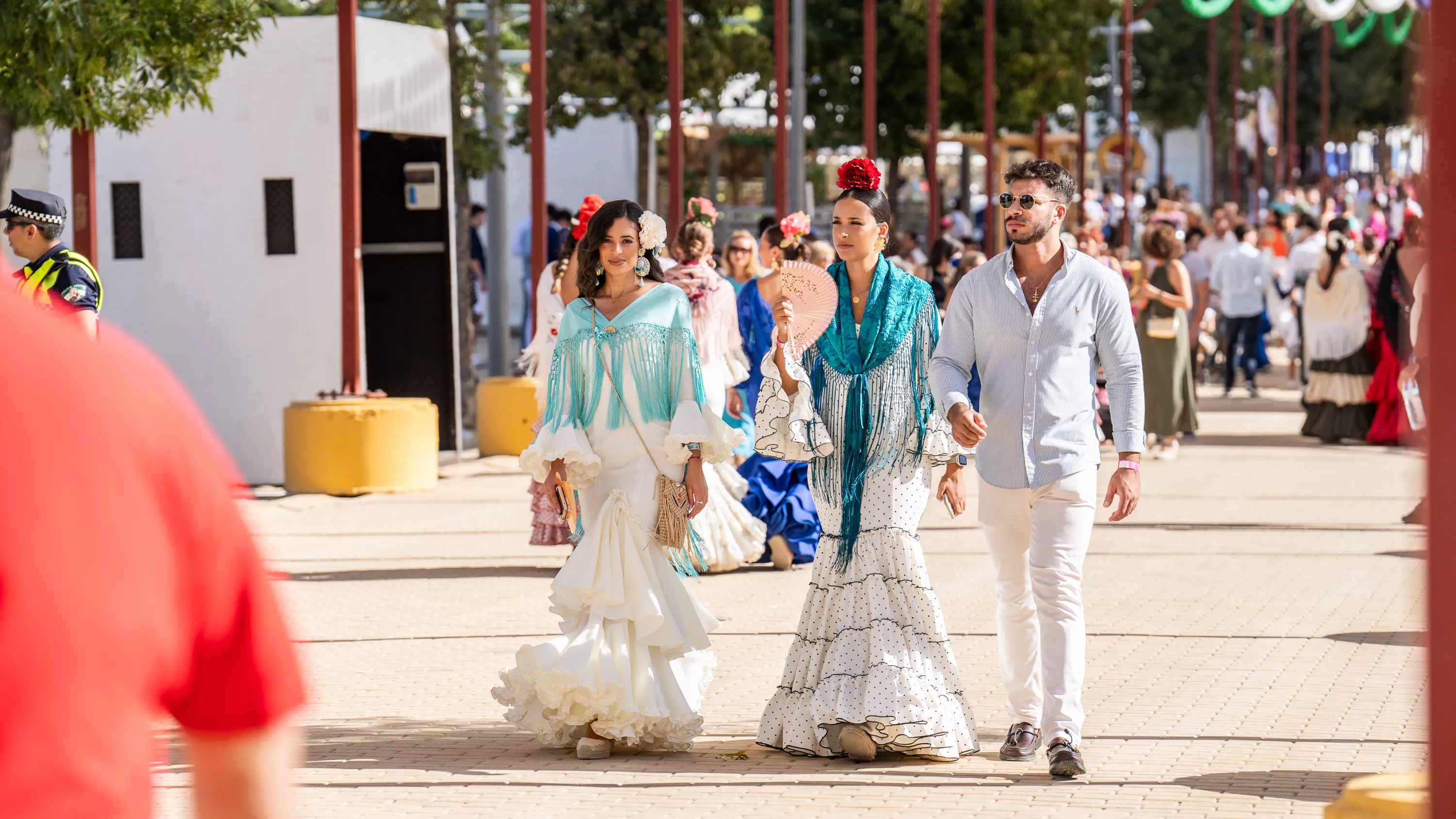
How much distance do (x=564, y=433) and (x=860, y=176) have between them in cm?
127

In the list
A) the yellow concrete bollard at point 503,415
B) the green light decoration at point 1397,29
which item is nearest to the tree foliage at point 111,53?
the yellow concrete bollard at point 503,415

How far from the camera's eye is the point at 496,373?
835 inches

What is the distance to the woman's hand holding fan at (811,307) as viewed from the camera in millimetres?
6609

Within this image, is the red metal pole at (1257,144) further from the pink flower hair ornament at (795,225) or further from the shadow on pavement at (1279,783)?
the shadow on pavement at (1279,783)

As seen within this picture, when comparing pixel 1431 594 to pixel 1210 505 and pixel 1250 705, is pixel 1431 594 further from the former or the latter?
pixel 1210 505

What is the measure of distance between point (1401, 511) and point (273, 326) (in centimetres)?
828

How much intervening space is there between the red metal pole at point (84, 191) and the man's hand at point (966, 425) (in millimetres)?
8880

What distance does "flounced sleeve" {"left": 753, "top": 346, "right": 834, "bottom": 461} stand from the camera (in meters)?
6.54

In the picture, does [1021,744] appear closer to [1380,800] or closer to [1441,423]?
[1380,800]

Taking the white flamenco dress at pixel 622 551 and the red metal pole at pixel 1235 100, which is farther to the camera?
the red metal pole at pixel 1235 100

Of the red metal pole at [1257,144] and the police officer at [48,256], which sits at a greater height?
the red metal pole at [1257,144]

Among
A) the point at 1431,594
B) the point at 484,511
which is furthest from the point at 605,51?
the point at 1431,594

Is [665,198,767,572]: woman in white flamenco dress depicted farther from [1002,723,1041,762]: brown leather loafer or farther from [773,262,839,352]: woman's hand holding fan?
[1002,723,1041,762]: brown leather loafer

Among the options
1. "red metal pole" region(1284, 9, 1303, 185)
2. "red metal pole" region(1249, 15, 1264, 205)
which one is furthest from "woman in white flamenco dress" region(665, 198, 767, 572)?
"red metal pole" region(1284, 9, 1303, 185)
